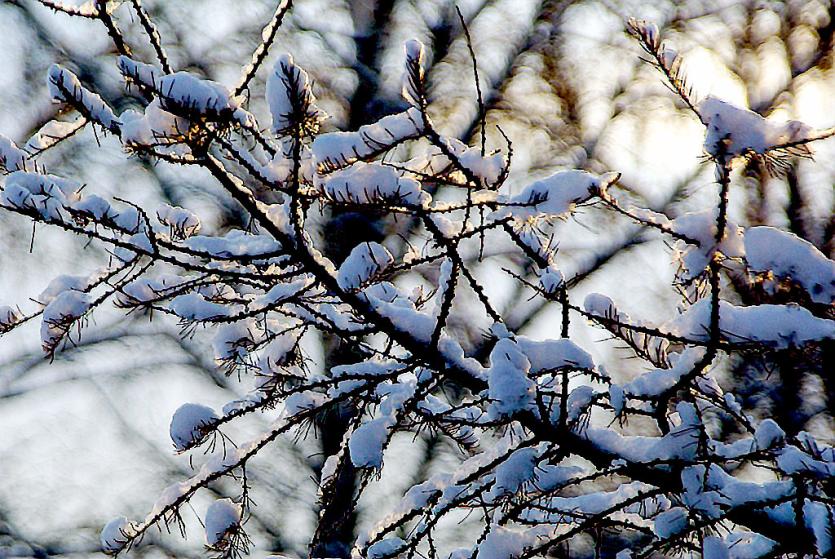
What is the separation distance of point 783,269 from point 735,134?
0.23 metres

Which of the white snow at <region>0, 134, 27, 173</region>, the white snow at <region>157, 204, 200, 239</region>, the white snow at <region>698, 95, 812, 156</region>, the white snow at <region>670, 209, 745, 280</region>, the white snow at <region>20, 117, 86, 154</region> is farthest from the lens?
the white snow at <region>157, 204, 200, 239</region>

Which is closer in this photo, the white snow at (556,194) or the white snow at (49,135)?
the white snow at (556,194)

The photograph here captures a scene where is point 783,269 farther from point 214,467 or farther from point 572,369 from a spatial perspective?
point 214,467

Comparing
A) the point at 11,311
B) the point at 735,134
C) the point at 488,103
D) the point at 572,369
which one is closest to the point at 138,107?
the point at 488,103

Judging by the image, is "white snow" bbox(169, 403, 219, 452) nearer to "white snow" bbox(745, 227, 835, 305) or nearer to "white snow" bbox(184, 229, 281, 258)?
"white snow" bbox(184, 229, 281, 258)

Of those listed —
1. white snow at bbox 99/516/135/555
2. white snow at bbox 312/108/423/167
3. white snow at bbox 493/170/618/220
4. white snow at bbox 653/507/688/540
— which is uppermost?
white snow at bbox 312/108/423/167

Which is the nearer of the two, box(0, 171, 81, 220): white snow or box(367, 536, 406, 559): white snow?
box(0, 171, 81, 220): white snow

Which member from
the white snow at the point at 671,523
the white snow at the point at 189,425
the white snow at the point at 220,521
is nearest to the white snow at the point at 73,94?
the white snow at the point at 189,425

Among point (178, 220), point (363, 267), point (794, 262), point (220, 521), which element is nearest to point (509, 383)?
point (363, 267)

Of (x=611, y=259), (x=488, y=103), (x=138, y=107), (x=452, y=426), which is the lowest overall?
(x=452, y=426)

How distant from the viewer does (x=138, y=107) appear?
4.73 metres

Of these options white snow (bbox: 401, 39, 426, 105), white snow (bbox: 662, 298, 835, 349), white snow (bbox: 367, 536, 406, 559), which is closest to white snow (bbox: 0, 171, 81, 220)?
white snow (bbox: 401, 39, 426, 105)

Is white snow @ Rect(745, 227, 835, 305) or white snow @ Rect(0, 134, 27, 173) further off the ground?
white snow @ Rect(0, 134, 27, 173)

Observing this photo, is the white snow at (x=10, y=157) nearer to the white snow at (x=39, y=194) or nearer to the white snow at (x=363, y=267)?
the white snow at (x=39, y=194)
